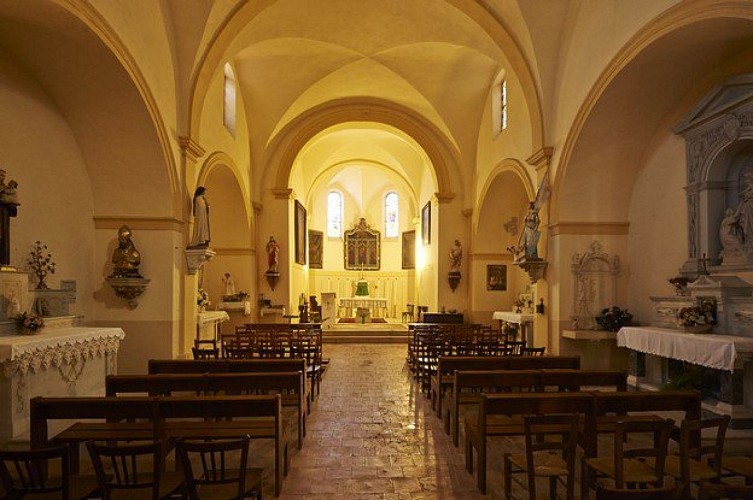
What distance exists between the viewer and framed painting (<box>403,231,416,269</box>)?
983 inches

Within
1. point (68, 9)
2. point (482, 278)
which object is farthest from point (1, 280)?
point (482, 278)

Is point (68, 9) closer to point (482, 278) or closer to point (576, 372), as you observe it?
point (576, 372)

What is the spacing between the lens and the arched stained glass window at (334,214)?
A: 1070 inches

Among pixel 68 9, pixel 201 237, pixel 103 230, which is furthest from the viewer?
pixel 201 237

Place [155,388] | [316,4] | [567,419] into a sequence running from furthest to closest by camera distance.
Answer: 1. [316,4]
2. [155,388]
3. [567,419]

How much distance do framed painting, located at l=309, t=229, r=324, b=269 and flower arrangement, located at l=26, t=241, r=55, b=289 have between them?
16.5 meters

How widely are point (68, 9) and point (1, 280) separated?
10.9 feet

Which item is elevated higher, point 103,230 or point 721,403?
point 103,230

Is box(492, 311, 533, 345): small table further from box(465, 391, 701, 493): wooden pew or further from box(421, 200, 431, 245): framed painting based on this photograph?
box(465, 391, 701, 493): wooden pew

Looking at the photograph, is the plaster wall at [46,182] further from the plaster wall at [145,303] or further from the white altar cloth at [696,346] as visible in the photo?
the white altar cloth at [696,346]

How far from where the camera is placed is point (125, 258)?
31.2 ft

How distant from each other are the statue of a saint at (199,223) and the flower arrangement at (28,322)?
393 centimetres

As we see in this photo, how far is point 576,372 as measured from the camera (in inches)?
A: 234

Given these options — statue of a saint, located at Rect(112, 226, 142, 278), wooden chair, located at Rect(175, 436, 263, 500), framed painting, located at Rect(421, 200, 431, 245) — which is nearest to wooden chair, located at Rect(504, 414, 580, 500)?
wooden chair, located at Rect(175, 436, 263, 500)
